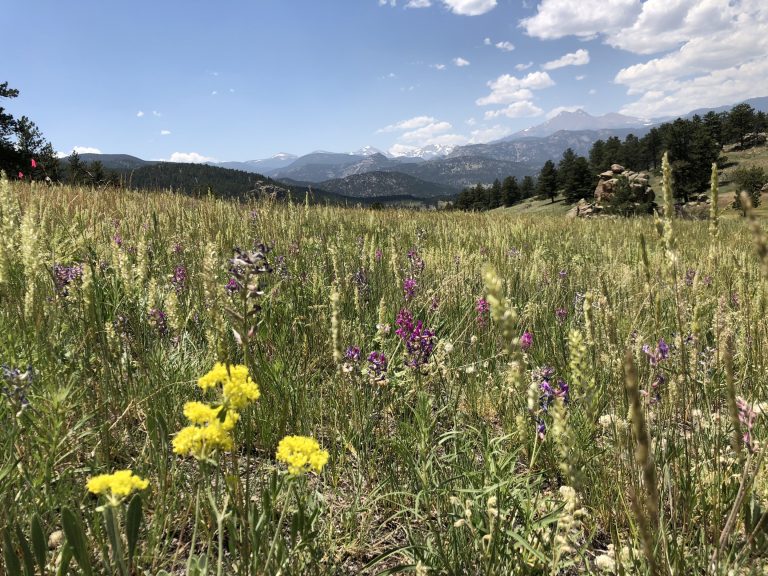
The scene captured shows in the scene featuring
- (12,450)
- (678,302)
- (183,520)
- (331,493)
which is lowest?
(331,493)

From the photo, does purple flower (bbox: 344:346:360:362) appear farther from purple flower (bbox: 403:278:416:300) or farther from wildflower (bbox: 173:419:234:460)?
wildflower (bbox: 173:419:234:460)

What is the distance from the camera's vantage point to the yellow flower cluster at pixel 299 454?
1.06 metres

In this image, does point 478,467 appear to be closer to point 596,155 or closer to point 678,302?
point 678,302

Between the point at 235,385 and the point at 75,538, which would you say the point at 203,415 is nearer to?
the point at 235,385

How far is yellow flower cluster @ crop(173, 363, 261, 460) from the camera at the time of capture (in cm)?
101

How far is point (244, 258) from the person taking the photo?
4.78 feet

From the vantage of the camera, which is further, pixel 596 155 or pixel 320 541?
pixel 596 155

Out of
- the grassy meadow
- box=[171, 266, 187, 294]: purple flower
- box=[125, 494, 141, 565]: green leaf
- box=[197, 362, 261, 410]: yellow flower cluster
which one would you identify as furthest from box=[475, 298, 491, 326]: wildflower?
box=[125, 494, 141, 565]: green leaf

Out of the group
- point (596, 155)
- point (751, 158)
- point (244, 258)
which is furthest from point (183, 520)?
point (751, 158)

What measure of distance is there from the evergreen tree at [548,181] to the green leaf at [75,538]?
96788 mm

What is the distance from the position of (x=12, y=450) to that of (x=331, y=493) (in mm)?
1186

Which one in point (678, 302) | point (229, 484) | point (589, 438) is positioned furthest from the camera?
point (589, 438)

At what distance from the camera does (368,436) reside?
7.11 feet

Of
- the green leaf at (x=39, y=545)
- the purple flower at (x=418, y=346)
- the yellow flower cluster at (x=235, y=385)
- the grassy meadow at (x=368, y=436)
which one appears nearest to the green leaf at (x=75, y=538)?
the grassy meadow at (x=368, y=436)
